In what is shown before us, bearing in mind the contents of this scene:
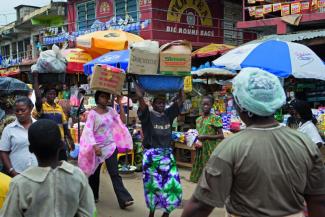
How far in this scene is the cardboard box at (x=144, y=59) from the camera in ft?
15.9

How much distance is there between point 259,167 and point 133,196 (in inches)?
184

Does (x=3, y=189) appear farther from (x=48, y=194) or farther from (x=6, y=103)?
(x=6, y=103)

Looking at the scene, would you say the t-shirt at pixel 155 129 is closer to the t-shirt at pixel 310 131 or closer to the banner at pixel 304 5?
the t-shirt at pixel 310 131

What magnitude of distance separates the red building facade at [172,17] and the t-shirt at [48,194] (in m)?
12.9

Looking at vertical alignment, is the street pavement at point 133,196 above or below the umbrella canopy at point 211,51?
below

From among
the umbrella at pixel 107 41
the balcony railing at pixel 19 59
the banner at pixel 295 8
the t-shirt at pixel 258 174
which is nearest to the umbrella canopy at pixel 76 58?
the umbrella at pixel 107 41

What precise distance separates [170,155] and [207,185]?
9.36ft

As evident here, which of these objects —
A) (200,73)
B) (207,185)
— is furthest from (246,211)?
(200,73)

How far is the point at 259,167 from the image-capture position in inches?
77.9

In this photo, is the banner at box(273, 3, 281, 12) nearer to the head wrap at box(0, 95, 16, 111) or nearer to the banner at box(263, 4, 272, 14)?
the banner at box(263, 4, 272, 14)

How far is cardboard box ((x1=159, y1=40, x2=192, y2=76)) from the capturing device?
4.99 m

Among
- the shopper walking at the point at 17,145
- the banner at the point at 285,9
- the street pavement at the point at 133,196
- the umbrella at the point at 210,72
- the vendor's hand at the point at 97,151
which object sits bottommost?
the street pavement at the point at 133,196

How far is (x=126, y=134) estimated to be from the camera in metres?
5.92

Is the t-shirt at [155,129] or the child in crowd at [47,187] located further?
the t-shirt at [155,129]
